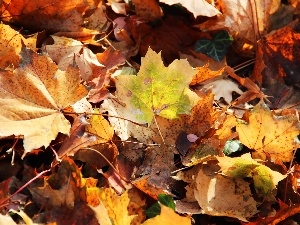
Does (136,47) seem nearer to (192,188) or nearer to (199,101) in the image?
(199,101)

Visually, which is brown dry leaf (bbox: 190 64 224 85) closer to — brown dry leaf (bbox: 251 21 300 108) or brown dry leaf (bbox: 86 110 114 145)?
brown dry leaf (bbox: 251 21 300 108)

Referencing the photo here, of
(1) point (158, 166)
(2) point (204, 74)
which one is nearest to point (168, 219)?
(1) point (158, 166)

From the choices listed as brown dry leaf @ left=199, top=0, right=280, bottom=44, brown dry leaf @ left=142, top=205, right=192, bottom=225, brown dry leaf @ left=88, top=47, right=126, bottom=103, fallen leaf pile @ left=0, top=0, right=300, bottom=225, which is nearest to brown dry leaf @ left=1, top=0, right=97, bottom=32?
fallen leaf pile @ left=0, top=0, right=300, bottom=225

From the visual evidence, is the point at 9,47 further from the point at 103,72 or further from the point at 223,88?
the point at 223,88

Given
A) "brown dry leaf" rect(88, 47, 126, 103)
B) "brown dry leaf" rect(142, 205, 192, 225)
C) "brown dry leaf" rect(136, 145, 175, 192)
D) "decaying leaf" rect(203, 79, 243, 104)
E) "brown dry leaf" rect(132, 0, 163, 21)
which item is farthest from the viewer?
"brown dry leaf" rect(132, 0, 163, 21)

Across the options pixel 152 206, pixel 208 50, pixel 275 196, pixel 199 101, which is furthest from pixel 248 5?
pixel 152 206

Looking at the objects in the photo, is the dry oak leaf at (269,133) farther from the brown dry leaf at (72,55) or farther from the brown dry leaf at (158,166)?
the brown dry leaf at (72,55)

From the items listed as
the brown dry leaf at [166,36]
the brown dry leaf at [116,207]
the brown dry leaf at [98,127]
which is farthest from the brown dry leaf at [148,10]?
the brown dry leaf at [116,207]
